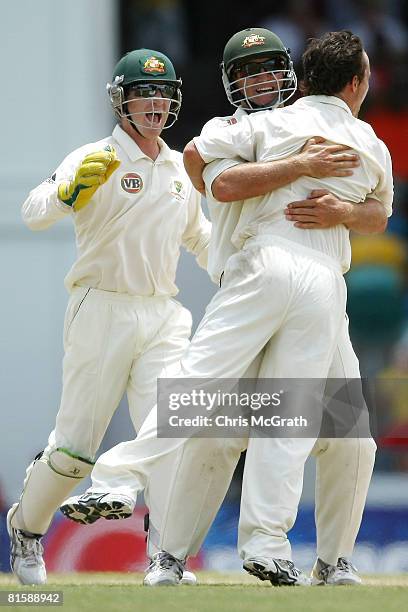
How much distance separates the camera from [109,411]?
17.8 feet

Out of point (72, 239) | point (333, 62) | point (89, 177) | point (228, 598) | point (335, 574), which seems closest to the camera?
point (228, 598)

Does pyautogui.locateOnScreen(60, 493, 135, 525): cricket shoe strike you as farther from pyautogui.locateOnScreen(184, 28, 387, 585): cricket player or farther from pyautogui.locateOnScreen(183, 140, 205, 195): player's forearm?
pyautogui.locateOnScreen(183, 140, 205, 195): player's forearm

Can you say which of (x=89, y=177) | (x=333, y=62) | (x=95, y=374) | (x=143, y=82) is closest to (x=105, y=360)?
(x=95, y=374)

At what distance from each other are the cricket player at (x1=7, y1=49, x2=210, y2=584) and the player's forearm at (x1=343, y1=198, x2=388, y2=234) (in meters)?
0.86

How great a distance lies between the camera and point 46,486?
17.8ft

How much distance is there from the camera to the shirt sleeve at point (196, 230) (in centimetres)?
559

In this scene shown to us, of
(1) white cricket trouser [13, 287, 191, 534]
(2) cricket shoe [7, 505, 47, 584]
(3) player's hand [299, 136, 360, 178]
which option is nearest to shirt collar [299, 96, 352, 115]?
(3) player's hand [299, 136, 360, 178]

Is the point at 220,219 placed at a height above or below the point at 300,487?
above

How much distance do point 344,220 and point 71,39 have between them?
181 inches

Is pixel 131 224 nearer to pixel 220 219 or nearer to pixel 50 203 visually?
pixel 50 203

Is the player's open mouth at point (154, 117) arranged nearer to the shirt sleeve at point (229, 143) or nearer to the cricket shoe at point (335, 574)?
the shirt sleeve at point (229, 143)

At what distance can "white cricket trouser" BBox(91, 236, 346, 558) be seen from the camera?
4.66 metres

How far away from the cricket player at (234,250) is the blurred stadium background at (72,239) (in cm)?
326

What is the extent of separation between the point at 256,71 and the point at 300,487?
131cm
